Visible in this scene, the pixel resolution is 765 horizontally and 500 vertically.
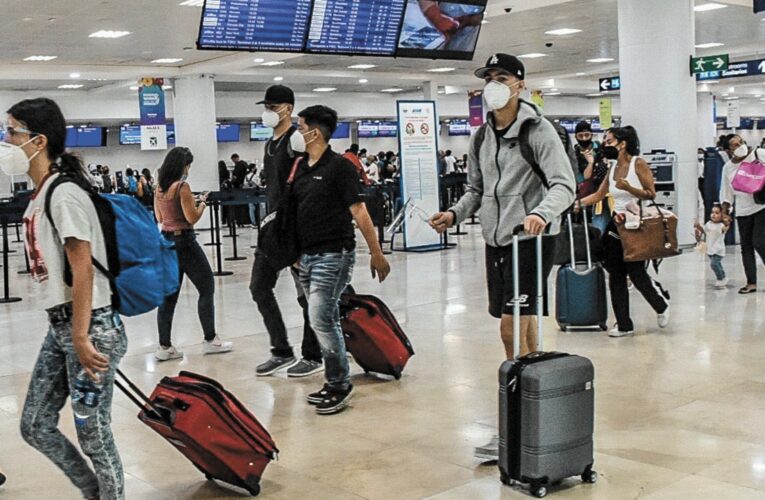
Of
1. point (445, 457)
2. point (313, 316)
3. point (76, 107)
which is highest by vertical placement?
point (76, 107)

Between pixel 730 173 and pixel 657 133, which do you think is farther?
pixel 657 133

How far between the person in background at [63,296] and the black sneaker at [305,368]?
293cm

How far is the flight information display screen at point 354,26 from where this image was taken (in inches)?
389

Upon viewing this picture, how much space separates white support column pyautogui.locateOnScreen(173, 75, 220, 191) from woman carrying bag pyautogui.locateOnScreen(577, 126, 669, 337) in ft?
53.2

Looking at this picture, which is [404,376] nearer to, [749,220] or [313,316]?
[313,316]

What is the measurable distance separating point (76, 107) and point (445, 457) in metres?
26.2

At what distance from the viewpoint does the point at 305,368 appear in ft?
20.9

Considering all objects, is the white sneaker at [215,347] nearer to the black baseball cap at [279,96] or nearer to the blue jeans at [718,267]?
the black baseball cap at [279,96]

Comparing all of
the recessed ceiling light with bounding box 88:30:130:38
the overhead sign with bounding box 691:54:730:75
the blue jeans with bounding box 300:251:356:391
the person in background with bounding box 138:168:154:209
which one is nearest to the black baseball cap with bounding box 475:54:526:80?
the blue jeans with bounding box 300:251:356:391

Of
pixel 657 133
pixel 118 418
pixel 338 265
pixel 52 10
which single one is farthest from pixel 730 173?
pixel 52 10

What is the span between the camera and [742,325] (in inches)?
295

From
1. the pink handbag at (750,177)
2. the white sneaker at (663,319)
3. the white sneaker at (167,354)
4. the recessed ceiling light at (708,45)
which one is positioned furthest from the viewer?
the recessed ceiling light at (708,45)

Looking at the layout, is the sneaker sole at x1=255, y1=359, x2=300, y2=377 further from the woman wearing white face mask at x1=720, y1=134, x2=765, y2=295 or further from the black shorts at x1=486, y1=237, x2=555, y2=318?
the woman wearing white face mask at x1=720, y1=134, x2=765, y2=295

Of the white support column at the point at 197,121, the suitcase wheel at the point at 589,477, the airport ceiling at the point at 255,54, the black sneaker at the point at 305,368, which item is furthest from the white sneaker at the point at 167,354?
the white support column at the point at 197,121
